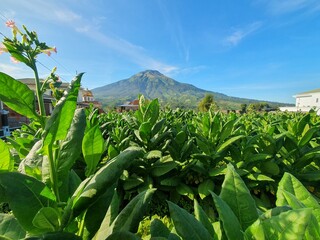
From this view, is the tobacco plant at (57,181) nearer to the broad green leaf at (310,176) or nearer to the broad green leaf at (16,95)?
the broad green leaf at (16,95)

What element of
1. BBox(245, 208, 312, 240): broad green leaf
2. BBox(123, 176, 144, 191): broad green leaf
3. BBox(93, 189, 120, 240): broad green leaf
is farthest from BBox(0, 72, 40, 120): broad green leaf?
BBox(123, 176, 144, 191): broad green leaf

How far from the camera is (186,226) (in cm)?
72

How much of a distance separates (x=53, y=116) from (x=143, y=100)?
9.85 ft

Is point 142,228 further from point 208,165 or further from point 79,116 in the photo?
point 79,116

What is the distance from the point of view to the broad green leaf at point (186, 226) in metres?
0.71

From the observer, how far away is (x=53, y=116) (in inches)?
25.2

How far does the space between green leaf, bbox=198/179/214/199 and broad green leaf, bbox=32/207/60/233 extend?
2.35 m

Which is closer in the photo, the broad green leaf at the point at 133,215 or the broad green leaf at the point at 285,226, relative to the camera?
the broad green leaf at the point at 285,226

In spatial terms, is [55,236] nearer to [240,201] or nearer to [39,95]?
[39,95]

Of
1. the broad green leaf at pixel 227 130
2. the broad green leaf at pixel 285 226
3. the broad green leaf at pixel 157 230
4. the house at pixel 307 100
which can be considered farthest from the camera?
the house at pixel 307 100

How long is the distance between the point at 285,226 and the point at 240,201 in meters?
0.25

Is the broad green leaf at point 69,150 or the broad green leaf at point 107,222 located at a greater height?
the broad green leaf at point 69,150

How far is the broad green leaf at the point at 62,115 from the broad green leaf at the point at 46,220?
22cm

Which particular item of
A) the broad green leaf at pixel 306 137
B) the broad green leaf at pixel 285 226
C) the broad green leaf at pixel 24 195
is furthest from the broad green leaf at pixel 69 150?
the broad green leaf at pixel 306 137
